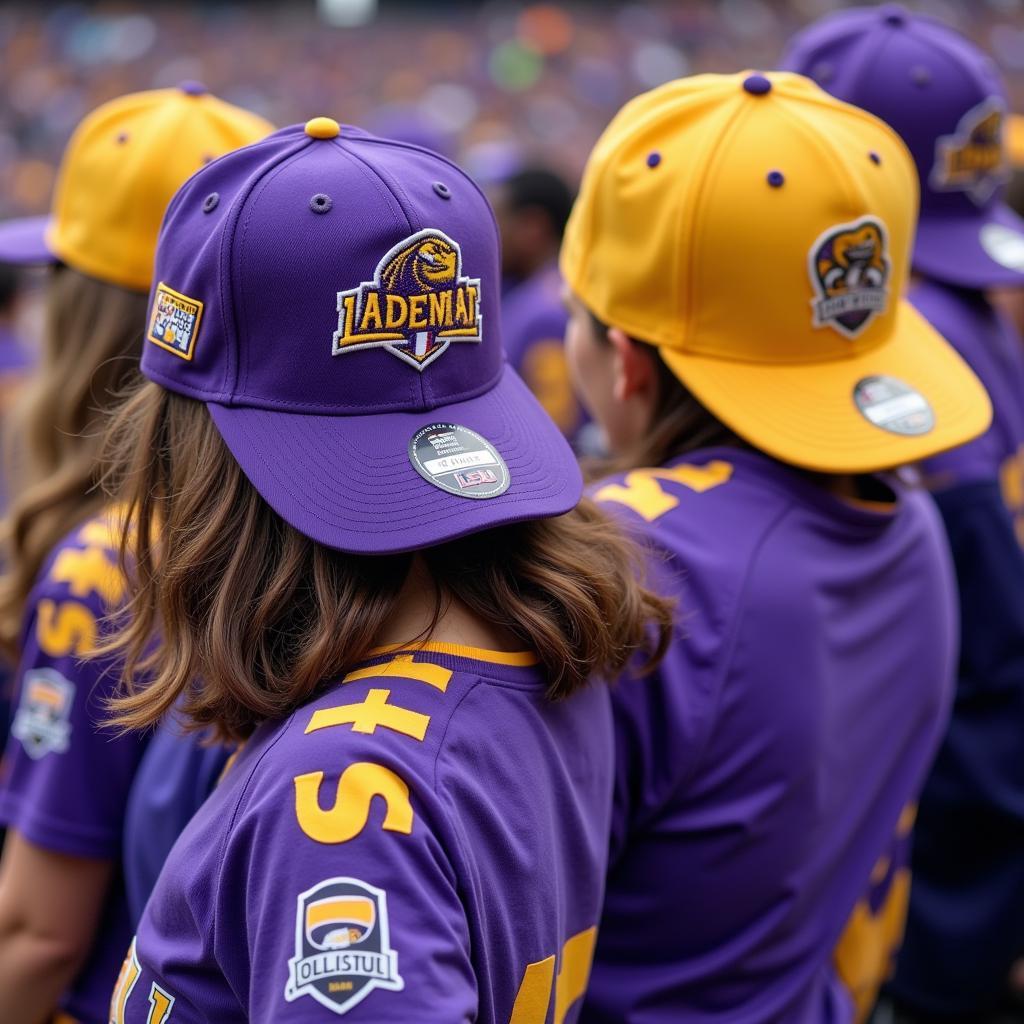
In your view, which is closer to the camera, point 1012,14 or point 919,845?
point 919,845

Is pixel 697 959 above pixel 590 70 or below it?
above

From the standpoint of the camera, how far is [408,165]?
122 centimetres

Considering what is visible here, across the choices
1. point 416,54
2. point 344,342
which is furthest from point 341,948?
point 416,54

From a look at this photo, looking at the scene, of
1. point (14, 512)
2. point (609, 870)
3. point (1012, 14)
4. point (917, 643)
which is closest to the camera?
point (609, 870)

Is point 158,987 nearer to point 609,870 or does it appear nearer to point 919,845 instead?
point 609,870

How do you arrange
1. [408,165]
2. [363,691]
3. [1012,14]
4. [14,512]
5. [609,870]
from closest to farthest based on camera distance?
1. [363,691]
2. [408,165]
3. [609,870]
4. [14,512]
5. [1012,14]

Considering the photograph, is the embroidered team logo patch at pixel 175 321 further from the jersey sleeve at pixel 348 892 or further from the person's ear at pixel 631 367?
the person's ear at pixel 631 367

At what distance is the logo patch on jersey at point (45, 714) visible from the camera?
1623mm

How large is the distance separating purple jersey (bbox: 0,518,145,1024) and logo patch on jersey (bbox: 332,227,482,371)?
613 mm

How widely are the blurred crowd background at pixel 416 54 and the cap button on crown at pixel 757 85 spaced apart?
17.6m

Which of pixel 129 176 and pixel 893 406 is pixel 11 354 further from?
pixel 893 406

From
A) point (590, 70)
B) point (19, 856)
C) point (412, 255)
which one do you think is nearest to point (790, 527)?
point (412, 255)

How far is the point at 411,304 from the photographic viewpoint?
117 cm

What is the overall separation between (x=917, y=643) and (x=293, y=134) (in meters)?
1.12
